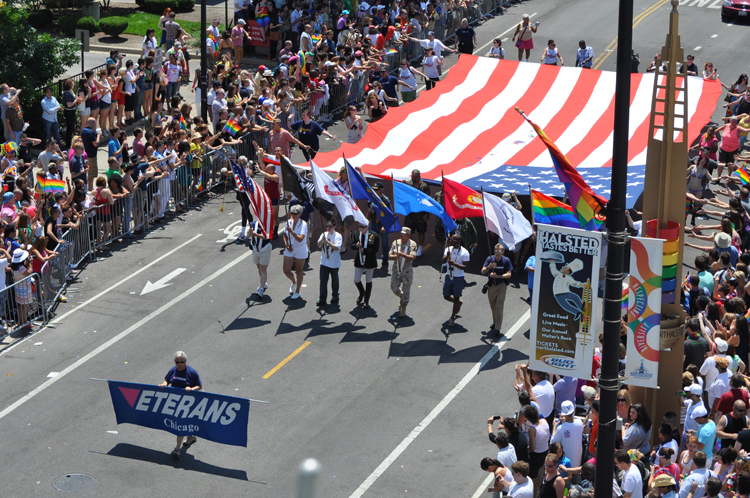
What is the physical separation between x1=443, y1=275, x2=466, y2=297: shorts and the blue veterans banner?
5472 millimetres

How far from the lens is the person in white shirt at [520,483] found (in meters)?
11.4

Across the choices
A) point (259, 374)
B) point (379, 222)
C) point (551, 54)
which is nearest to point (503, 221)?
point (379, 222)

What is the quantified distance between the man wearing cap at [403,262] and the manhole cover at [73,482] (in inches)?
269

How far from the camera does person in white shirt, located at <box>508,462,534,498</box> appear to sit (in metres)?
11.4

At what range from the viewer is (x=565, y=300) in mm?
12008

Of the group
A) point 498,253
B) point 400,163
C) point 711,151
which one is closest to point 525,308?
point 498,253

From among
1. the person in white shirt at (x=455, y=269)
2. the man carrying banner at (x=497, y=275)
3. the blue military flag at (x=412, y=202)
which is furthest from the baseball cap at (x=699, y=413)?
the blue military flag at (x=412, y=202)

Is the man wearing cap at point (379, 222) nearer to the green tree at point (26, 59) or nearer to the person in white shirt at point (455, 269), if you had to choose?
the person in white shirt at point (455, 269)

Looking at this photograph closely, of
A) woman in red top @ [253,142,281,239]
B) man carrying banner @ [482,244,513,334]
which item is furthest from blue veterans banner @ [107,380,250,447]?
woman in red top @ [253,142,281,239]

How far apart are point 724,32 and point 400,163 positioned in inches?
853

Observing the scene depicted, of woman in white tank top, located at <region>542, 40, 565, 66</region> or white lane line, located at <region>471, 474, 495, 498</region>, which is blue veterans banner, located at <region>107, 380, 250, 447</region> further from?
woman in white tank top, located at <region>542, 40, 565, 66</region>

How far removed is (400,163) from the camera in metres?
22.8

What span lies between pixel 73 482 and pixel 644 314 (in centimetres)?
811

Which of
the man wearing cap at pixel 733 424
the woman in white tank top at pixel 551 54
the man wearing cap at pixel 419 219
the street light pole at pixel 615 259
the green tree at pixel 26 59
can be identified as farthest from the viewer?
the woman in white tank top at pixel 551 54
